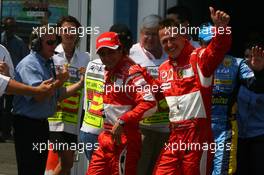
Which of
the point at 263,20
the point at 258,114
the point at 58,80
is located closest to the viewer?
the point at 58,80

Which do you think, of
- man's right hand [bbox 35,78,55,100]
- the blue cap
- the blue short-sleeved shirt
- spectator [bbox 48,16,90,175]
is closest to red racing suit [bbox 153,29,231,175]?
the blue cap

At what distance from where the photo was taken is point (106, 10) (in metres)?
8.71

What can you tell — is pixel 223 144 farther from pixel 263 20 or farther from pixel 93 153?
pixel 263 20

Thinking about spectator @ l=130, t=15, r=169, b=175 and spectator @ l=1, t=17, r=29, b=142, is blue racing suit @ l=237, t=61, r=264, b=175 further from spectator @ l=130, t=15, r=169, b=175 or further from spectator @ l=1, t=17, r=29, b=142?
spectator @ l=1, t=17, r=29, b=142

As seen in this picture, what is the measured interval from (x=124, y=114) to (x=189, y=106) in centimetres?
57

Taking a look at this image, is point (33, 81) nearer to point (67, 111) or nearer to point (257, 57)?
point (67, 111)

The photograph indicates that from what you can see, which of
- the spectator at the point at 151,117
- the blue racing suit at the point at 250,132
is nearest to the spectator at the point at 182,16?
the spectator at the point at 151,117

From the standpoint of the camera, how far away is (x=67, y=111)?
8.23m

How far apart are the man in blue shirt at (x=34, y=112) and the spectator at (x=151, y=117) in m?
0.88

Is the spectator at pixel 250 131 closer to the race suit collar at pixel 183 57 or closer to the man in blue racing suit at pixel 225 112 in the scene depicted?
the man in blue racing suit at pixel 225 112

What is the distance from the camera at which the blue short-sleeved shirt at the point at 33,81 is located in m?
6.94

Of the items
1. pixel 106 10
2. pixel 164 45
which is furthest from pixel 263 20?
pixel 164 45

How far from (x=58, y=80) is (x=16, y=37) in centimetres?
495

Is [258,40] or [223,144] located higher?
[258,40]
